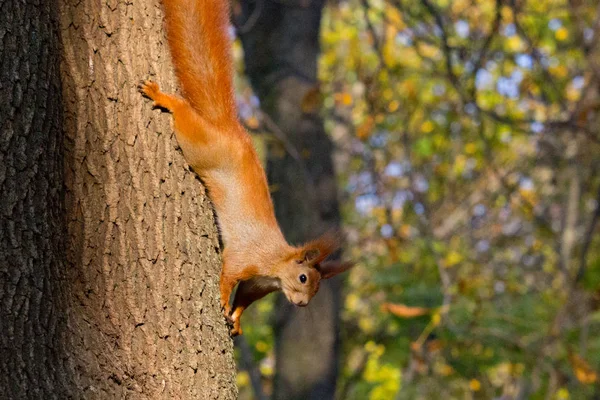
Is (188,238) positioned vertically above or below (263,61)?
below

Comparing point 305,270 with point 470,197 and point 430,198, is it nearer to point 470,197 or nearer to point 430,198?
point 430,198

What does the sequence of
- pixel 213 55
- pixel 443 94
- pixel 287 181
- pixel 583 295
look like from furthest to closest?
pixel 443 94 < pixel 583 295 < pixel 287 181 < pixel 213 55

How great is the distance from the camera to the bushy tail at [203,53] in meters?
2.17

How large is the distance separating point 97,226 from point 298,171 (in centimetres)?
319

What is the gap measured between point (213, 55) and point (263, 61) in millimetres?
2821

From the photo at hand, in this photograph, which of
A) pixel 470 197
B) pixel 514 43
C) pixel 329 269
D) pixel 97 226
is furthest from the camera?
pixel 470 197

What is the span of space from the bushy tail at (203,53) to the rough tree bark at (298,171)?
231 cm

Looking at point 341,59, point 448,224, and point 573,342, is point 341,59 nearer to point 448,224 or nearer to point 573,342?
point 448,224

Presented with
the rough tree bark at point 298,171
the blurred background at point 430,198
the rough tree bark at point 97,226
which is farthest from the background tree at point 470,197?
the rough tree bark at point 97,226

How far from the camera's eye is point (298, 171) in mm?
4945

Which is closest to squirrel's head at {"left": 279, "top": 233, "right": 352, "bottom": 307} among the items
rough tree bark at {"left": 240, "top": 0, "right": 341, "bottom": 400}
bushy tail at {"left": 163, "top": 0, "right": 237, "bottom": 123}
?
bushy tail at {"left": 163, "top": 0, "right": 237, "bottom": 123}

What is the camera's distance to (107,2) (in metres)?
1.86

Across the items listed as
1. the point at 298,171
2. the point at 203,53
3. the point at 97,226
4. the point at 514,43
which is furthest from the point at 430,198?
the point at 97,226

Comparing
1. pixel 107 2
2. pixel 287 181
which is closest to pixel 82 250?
pixel 107 2
